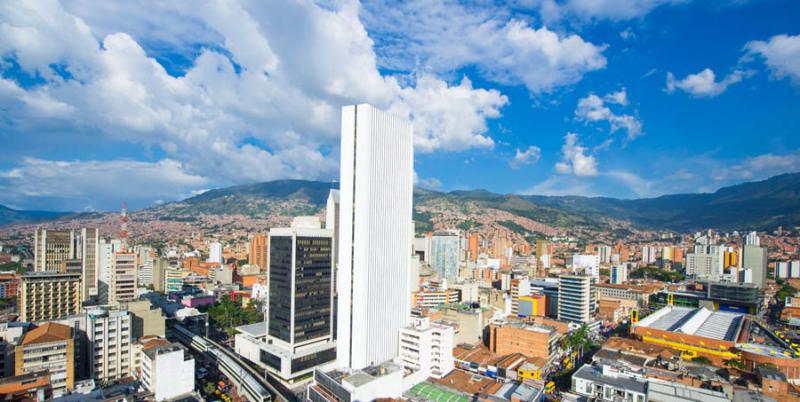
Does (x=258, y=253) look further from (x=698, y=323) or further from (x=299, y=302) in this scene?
(x=698, y=323)

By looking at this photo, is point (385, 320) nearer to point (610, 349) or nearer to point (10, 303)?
point (610, 349)

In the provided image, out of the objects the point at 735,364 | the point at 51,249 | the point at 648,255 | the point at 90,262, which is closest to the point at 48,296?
the point at 90,262

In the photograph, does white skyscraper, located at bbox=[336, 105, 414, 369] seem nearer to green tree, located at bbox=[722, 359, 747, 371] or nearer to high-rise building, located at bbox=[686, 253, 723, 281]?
green tree, located at bbox=[722, 359, 747, 371]

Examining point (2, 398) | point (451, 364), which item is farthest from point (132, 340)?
point (451, 364)

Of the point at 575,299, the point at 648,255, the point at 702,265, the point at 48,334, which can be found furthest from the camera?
the point at 648,255

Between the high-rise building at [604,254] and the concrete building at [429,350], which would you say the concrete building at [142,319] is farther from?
the high-rise building at [604,254]

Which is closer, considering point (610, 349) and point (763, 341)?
point (610, 349)
